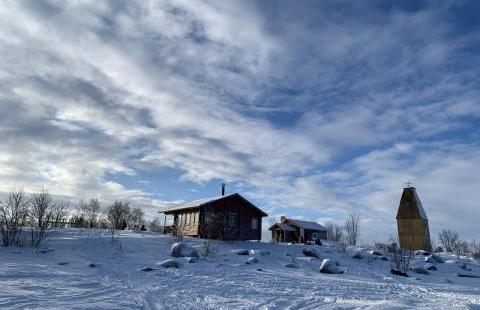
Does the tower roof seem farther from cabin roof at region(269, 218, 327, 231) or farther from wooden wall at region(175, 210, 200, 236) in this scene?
wooden wall at region(175, 210, 200, 236)

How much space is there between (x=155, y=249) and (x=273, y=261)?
21.8 feet

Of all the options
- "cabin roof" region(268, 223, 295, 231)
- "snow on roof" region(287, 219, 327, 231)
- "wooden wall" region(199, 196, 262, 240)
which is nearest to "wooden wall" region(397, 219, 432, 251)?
"snow on roof" region(287, 219, 327, 231)

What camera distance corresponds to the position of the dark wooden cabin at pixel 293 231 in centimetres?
4900

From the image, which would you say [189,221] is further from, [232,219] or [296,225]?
[296,225]

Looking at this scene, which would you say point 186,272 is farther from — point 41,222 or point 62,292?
point 41,222

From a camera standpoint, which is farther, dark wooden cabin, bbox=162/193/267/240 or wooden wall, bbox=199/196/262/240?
dark wooden cabin, bbox=162/193/267/240

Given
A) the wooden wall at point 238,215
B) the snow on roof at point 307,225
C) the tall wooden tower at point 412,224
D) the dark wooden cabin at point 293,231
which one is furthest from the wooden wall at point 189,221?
the tall wooden tower at point 412,224

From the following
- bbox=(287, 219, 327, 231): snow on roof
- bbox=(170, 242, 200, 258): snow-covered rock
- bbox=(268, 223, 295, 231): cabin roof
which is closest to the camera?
bbox=(170, 242, 200, 258): snow-covered rock

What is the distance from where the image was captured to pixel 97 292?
832 centimetres

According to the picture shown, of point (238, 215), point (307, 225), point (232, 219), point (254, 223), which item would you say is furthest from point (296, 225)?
point (232, 219)

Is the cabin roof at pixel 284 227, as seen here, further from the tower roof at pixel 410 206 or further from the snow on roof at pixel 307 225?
the tower roof at pixel 410 206

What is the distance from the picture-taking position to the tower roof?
43.1 metres

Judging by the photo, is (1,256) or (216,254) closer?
(1,256)

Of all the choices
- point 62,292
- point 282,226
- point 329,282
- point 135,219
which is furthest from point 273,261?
point 135,219
